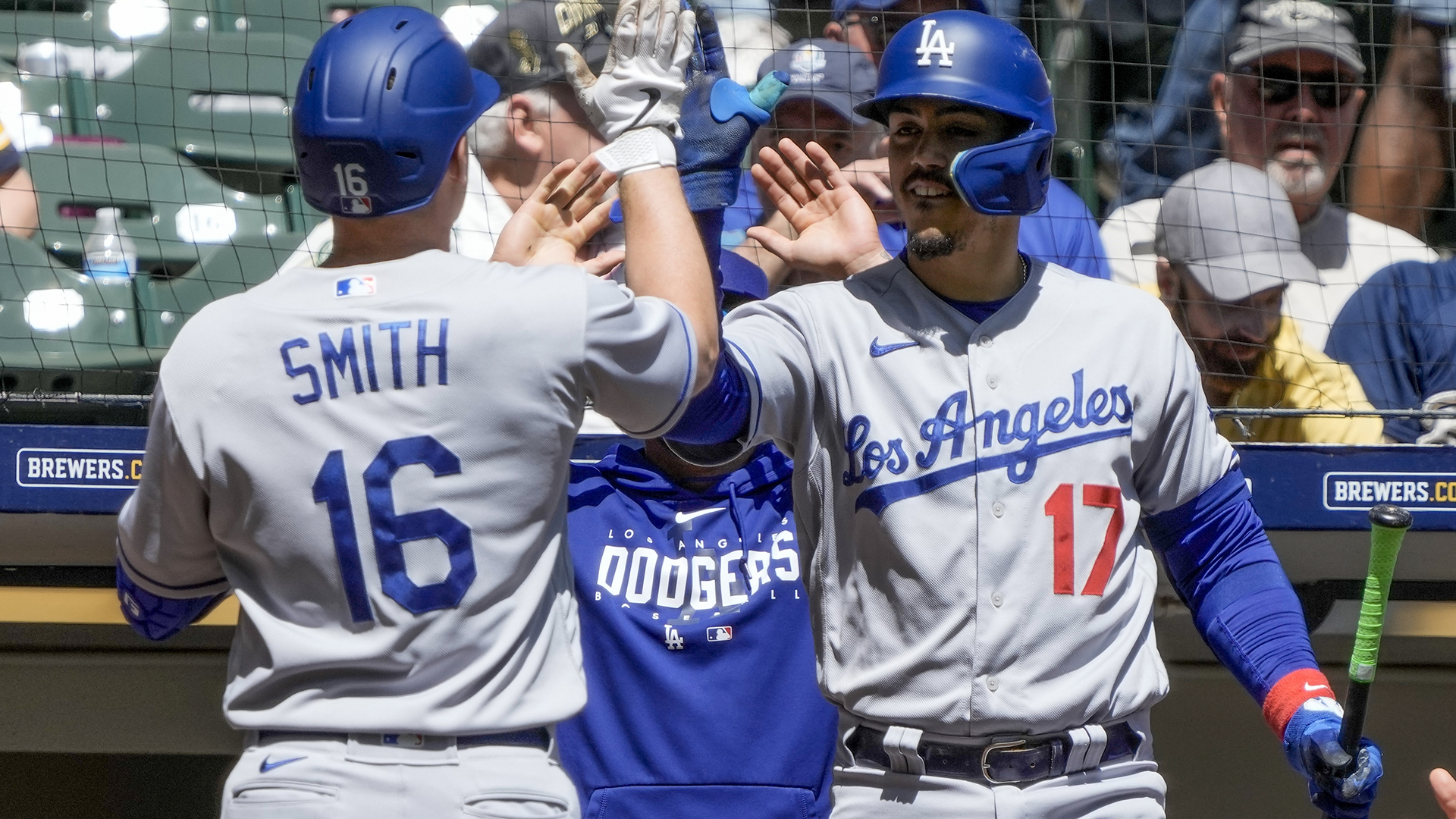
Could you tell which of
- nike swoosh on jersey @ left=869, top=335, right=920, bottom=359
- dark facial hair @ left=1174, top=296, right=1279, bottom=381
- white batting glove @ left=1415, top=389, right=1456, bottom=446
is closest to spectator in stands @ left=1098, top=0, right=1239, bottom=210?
dark facial hair @ left=1174, top=296, right=1279, bottom=381

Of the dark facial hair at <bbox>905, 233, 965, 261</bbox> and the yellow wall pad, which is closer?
the dark facial hair at <bbox>905, 233, 965, 261</bbox>

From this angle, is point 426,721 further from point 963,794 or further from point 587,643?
point 587,643

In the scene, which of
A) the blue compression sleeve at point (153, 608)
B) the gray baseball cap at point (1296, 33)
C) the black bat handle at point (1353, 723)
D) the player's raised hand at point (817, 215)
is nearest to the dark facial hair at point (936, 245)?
the player's raised hand at point (817, 215)

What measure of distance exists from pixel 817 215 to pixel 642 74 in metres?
0.53

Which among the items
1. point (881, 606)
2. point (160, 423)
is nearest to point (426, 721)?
point (160, 423)

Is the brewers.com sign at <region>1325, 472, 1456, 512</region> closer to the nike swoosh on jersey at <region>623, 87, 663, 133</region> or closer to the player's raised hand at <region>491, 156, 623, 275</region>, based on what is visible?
the player's raised hand at <region>491, 156, 623, 275</region>

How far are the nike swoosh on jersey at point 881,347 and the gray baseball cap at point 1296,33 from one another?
6.36 feet

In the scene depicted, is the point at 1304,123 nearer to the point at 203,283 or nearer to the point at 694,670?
the point at 694,670

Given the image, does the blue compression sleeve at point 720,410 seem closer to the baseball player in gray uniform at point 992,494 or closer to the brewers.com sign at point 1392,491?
the baseball player in gray uniform at point 992,494

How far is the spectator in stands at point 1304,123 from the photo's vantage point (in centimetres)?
322

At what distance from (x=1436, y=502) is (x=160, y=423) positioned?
233 centimetres

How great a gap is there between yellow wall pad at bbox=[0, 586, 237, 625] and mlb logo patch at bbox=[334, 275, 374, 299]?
149cm

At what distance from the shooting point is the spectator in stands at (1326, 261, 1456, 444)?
2885mm

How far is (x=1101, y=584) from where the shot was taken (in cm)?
168
